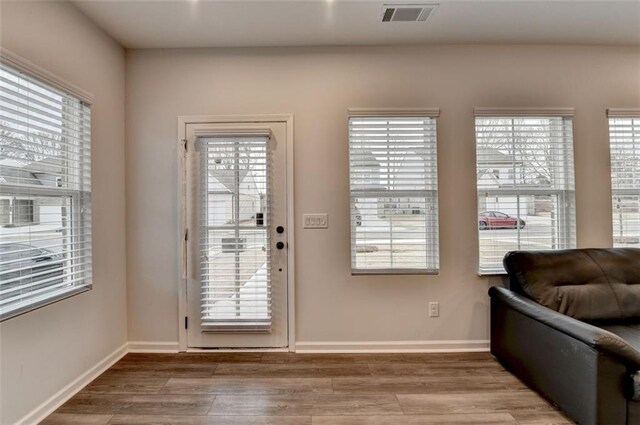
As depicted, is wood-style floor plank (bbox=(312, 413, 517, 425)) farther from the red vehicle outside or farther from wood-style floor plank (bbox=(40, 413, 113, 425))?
the red vehicle outside

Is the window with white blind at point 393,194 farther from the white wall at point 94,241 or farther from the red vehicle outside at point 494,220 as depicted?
the white wall at point 94,241

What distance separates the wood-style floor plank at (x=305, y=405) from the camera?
1982 mm

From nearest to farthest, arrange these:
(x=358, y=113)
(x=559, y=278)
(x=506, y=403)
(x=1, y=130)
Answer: (x=1, y=130), (x=506, y=403), (x=559, y=278), (x=358, y=113)

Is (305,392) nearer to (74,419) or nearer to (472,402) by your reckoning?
(472,402)

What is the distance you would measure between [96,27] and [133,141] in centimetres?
88

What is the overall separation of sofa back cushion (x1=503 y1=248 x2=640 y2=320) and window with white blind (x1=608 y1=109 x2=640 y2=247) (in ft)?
1.41

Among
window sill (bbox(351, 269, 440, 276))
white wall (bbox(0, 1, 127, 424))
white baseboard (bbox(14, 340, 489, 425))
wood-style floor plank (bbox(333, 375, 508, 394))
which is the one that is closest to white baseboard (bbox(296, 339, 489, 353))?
white baseboard (bbox(14, 340, 489, 425))

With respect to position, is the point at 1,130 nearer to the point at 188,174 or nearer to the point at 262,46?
the point at 188,174

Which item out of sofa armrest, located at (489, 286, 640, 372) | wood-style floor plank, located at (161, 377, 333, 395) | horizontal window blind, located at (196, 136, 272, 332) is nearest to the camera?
sofa armrest, located at (489, 286, 640, 372)

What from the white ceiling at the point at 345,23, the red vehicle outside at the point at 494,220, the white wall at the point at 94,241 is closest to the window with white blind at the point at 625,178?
the white ceiling at the point at 345,23

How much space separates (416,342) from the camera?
9.20 feet

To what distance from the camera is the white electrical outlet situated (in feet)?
9.19

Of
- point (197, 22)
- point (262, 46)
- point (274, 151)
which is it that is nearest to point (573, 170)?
point (274, 151)

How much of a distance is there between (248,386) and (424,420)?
3.87 ft
